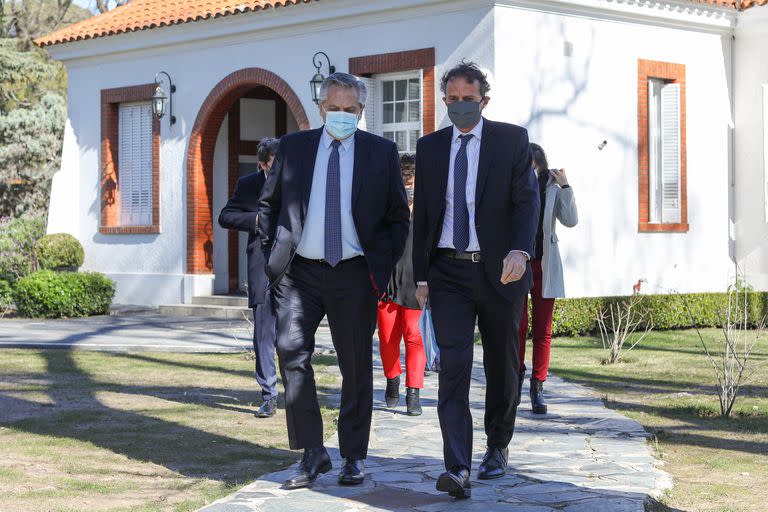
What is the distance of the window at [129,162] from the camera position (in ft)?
68.4

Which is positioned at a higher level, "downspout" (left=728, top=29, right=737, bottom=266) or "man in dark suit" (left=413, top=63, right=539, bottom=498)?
"downspout" (left=728, top=29, right=737, bottom=266)

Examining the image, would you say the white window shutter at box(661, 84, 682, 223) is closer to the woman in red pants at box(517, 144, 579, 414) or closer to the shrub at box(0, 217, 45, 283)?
the shrub at box(0, 217, 45, 283)

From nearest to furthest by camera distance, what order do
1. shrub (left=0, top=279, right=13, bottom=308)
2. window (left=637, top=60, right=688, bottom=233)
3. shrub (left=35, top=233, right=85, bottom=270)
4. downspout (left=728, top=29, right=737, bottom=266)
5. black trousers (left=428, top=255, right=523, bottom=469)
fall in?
black trousers (left=428, top=255, right=523, bottom=469) → window (left=637, top=60, right=688, bottom=233) → downspout (left=728, top=29, right=737, bottom=266) → shrub (left=0, top=279, right=13, bottom=308) → shrub (left=35, top=233, right=85, bottom=270)

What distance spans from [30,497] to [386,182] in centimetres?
228

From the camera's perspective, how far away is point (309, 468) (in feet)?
→ 19.5

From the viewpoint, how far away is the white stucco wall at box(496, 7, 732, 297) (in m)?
16.9

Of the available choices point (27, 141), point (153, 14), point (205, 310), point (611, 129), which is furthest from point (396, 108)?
point (27, 141)

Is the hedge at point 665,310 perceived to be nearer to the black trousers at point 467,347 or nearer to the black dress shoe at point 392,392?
the black dress shoe at point 392,392

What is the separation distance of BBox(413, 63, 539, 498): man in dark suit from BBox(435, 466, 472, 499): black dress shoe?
0.59 ft

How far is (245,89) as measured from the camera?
1986 centimetres

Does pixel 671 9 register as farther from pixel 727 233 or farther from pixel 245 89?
pixel 245 89

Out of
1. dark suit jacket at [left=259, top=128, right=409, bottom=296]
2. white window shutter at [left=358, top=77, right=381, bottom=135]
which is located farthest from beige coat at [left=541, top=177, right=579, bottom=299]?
white window shutter at [left=358, top=77, right=381, bottom=135]

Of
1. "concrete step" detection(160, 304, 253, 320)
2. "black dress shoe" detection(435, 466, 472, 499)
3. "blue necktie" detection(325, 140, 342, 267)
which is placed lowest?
"black dress shoe" detection(435, 466, 472, 499)

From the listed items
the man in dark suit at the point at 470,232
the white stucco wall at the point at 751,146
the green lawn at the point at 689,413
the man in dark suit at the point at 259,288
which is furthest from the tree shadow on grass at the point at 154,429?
the white stucco wall at the point at 751,146
